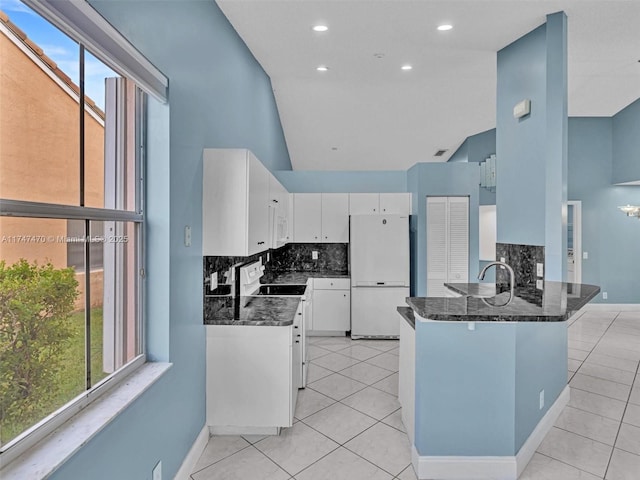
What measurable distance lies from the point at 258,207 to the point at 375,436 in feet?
6.15

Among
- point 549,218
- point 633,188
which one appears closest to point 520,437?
point 549,218

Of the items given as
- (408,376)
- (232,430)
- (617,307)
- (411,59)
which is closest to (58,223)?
(232,430)

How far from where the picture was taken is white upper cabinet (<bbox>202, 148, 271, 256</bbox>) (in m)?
2.55

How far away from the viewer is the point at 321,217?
563cm

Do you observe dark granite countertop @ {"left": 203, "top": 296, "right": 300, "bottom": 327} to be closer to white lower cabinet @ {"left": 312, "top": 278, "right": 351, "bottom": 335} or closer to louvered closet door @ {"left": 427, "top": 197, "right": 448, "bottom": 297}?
white lower cabinet @ {"left": 312, "top": 278, "right": 351, "bottom": 335}

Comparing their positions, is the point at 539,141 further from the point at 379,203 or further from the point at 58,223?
the point at 58,223

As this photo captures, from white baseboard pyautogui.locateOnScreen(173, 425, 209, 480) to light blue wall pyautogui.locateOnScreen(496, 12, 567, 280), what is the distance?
285 centimetres

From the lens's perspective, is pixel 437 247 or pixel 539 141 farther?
pixel 437 247

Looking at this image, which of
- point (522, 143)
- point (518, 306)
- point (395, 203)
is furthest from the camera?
point (395, 203)

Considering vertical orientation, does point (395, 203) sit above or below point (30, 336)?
above

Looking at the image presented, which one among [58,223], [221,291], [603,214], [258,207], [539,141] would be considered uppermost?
[539,141]

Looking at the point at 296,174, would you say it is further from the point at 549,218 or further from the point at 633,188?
the point at 633,188

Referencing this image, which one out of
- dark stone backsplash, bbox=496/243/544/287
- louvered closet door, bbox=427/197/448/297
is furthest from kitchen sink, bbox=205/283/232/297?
louvered closet door, bbox=427/197/448/297

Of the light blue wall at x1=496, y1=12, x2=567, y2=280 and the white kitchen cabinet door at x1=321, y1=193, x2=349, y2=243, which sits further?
the white kitchen cabinet door at x1=321, y1=193, x2=349, y2=243
